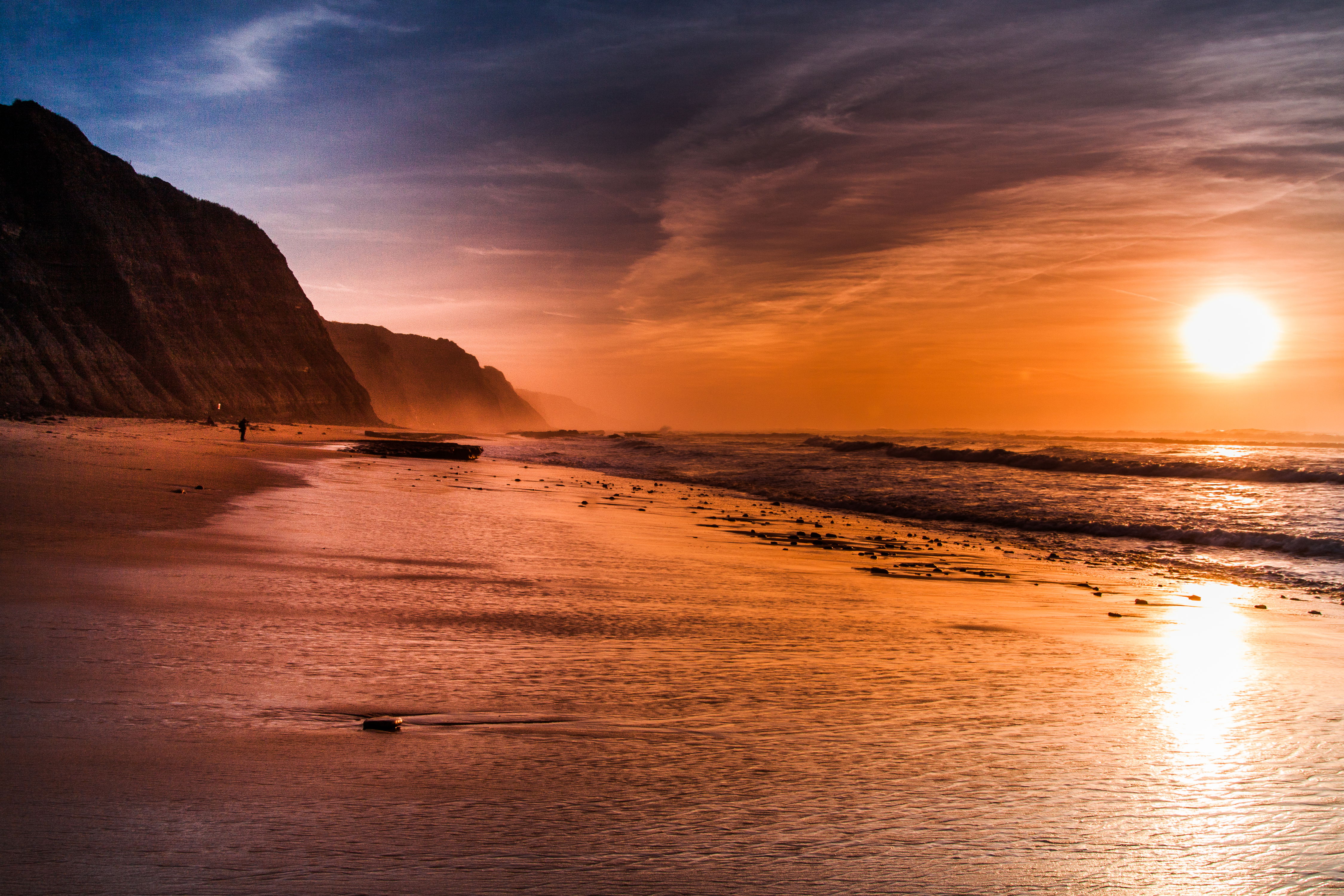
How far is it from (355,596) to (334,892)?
4688 mm

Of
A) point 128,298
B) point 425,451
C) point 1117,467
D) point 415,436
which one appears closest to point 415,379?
point 128,298

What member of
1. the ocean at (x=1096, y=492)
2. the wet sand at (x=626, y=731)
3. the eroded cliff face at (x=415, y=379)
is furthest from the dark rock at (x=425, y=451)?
the eroded cliff face at (x=415, y=379)

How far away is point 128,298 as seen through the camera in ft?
201

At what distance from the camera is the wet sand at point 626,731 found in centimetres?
255

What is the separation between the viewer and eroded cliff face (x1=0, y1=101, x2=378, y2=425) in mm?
51844

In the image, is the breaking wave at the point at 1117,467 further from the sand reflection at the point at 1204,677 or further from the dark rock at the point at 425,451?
the sand reflection at the point at 1204,677

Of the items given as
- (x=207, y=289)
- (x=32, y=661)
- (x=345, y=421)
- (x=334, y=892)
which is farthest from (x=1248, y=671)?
(x=345, y=421)

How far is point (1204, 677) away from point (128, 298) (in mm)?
76508

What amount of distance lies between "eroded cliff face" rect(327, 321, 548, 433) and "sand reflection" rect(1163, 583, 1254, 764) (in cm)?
12936

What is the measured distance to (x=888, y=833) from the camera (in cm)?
282

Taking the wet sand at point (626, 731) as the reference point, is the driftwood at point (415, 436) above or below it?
above

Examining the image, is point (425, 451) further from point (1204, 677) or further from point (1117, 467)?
point (1204, 677)

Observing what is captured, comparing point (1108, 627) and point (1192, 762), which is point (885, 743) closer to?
point (1192, 762)

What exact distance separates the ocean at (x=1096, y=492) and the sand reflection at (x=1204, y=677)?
4854 mm
